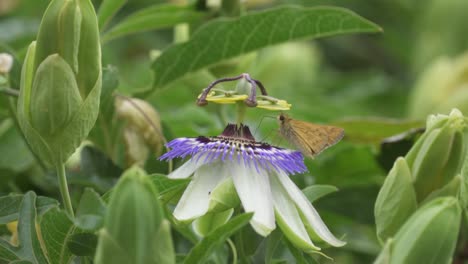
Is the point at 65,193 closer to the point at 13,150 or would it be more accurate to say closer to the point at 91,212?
the point at 91,212

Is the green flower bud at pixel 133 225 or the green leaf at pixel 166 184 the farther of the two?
the green leaf at pixel 166 184

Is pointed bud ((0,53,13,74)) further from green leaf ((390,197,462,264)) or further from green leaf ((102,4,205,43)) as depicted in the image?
green leaf ((390,197,462,264))

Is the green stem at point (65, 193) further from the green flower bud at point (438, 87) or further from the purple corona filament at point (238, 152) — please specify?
the green flower bud at point (438, 87)

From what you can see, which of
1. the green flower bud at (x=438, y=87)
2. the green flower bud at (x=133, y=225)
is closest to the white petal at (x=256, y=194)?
the green flower bud at (x=133, y=225)

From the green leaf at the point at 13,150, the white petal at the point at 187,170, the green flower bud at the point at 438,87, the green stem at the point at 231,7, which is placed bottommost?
the green flower bud at the point at 438,87

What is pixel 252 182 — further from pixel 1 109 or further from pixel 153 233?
pixel 1 109

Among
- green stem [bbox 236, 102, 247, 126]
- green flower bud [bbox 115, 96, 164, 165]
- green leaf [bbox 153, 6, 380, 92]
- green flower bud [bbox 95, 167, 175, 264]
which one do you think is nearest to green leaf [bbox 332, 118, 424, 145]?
→ green leaf [bbox 153, 6, 380, 92]
